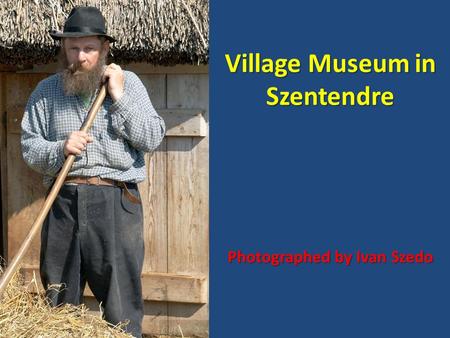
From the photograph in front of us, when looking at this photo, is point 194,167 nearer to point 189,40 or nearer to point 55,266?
point 189,40

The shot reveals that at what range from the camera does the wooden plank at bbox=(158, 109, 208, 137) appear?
13.8ft

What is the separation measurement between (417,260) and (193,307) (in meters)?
1.31

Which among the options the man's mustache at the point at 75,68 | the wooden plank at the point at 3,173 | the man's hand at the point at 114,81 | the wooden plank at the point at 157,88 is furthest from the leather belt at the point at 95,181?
the wooden plank at the point at 3,173

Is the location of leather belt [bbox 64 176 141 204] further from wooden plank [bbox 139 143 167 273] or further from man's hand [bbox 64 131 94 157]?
wooden plank [bbox 139 143 167 273]

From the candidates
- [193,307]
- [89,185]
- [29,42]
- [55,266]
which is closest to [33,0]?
[29,42]

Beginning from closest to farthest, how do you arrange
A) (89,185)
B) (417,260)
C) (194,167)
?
(89,185) → (417,260) → (194,167)

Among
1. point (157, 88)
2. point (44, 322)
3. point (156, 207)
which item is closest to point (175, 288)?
point (156, 207)

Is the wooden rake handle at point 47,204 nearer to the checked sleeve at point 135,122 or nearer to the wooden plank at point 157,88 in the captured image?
the checked sleeve at point 135,122

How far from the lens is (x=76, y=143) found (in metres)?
3.25

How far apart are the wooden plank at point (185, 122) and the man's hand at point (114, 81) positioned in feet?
2.57

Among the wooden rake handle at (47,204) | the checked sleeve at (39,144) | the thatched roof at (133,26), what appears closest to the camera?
the wooden rake handle at (47,204)

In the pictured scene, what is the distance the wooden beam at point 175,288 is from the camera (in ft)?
14.2

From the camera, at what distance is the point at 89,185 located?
11.4 feet

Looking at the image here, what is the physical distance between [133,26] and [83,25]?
0.53 m
